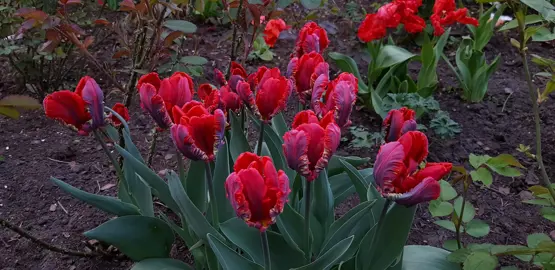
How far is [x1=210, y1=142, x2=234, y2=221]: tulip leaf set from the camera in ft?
4.30

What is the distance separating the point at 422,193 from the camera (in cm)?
92

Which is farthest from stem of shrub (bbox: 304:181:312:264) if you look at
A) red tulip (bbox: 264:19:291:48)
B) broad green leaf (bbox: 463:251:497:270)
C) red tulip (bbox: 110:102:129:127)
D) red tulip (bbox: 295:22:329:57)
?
red tulip (bbox: 264:19:291:48)

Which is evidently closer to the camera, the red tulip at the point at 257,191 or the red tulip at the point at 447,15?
the red tulip at the point at 257,191

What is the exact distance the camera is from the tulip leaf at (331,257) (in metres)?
1.09

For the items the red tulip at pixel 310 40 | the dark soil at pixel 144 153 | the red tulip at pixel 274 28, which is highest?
the red tulip at pixel 310 40

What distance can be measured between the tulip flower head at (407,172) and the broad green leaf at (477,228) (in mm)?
431

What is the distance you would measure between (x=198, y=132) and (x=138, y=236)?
0.47 metres

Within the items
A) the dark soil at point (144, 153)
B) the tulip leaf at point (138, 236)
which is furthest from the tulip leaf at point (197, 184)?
the dark soil at point (144, 153)

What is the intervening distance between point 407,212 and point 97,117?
0.69m

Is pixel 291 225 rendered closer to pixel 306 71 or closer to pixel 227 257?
pixel 227 257

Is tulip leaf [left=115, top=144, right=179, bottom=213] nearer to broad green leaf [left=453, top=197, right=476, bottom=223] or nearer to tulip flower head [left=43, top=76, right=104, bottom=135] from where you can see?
tulip flower head [left=43, top=76, right=104, bottom=135]

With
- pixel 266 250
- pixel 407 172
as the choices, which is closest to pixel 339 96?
pixel 407 172

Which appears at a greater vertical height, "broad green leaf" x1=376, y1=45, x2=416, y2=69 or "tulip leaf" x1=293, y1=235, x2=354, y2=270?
"tulip leaf" x1=293, y1=235, x2=354, y2=270

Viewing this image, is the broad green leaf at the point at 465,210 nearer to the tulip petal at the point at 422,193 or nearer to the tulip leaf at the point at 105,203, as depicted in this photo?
the tulip petal at the point at 422,193
